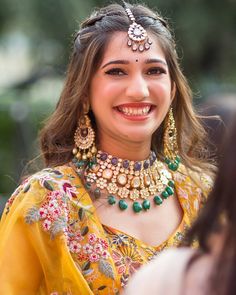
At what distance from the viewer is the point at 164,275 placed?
2074 mm

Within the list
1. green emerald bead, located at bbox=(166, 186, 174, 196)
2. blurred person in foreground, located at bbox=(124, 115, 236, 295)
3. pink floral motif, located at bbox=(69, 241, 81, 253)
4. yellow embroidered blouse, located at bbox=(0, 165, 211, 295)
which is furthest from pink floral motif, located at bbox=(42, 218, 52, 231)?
blurred person in foreground, located at bbox=(124, 115, 236, 295)

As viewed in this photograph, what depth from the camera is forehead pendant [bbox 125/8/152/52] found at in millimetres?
3670

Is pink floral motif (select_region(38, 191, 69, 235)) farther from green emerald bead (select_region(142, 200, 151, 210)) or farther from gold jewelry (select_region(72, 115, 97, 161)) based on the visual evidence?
green emerald bead (select_region(142, 200, 151, 210))

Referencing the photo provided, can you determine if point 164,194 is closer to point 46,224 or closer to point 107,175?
point 107,175

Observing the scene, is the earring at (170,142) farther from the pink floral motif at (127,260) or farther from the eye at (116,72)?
the pink floral motif at (127,260)

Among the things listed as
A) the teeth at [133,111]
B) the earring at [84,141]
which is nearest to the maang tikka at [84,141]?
the earring at [84,141]

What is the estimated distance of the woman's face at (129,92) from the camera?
11.9ft

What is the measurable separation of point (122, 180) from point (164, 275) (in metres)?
1.67

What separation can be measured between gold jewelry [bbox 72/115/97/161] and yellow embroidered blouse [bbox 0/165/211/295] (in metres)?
0.17

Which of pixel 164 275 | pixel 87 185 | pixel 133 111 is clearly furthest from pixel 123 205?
pixel 164 275

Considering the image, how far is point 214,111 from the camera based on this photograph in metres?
5.88

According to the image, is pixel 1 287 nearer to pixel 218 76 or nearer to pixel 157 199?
pixel 157 199

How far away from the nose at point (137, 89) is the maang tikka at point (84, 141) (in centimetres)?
27

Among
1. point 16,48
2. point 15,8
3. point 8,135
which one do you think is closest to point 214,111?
point 8,135
